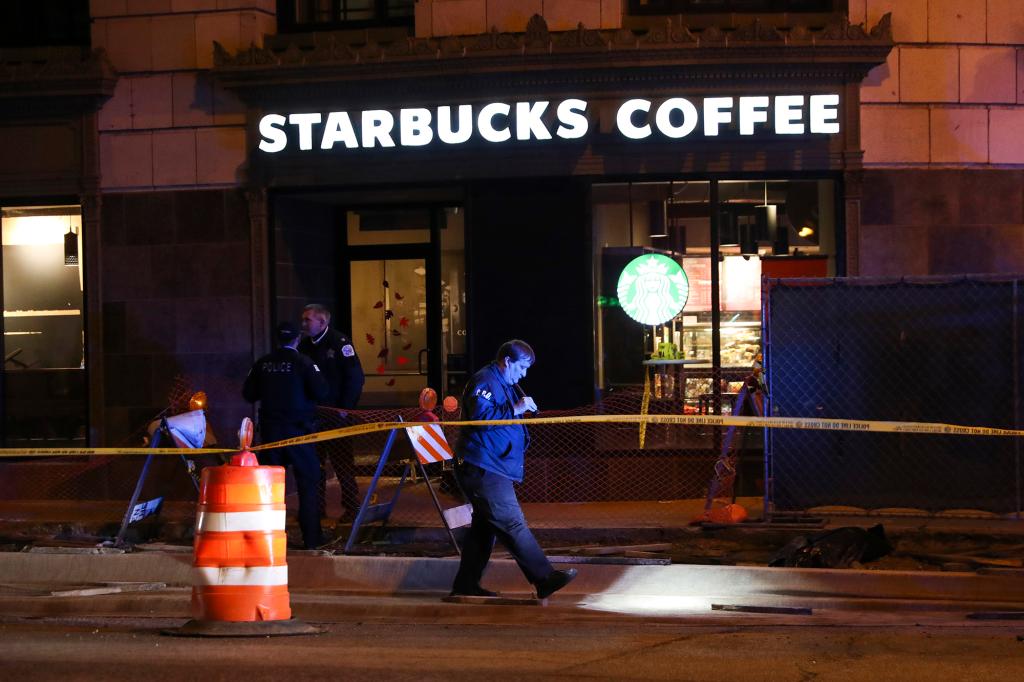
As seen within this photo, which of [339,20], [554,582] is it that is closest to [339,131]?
[339,20]

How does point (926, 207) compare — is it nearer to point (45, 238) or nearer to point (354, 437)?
point (354, 437)

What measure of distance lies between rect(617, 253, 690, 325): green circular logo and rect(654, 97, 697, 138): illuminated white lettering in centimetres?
138

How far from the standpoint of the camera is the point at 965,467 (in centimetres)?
1152

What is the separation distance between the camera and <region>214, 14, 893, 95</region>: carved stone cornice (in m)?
14.0

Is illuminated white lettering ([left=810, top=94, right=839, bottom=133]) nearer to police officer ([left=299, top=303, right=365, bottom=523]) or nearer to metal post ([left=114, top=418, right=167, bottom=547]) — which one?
Answer: police officer ([left=299, top=303, right=365, bottom=523])

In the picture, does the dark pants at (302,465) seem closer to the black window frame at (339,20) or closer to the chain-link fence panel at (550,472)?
the chain-link fence panel at (550,472)

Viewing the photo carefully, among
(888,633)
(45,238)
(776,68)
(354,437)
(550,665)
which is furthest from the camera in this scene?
(45,238)

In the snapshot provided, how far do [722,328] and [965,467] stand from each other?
12.5 ft

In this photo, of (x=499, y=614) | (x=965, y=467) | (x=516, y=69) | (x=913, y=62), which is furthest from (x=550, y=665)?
(x=913, y=62)

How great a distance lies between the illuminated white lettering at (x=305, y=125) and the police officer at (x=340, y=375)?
9.90ft

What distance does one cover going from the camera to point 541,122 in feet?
47.4

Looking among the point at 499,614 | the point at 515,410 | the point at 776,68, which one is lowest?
the point at 499,614

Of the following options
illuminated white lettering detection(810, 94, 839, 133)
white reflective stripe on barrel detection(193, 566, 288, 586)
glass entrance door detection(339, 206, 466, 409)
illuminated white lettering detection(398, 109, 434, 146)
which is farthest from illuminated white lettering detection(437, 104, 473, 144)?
white reflective stripe on barrel detection(193, 566, 288, 586)

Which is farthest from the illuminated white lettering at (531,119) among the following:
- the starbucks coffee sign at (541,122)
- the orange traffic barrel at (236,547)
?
the orange traffic barrel at (236,547)
